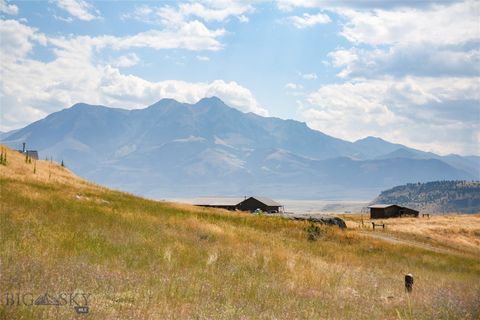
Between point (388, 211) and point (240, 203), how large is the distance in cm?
3708

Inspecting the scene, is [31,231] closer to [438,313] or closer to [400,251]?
[438,313]

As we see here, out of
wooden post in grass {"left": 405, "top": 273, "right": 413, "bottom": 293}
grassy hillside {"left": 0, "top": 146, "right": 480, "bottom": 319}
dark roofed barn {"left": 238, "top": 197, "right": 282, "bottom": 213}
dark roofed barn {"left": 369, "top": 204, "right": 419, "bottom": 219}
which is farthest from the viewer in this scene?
dark roofed barn {"left": 369, "top": 204, "right": 419, "bottom": 219}

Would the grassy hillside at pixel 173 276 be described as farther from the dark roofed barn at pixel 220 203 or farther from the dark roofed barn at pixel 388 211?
the dark roofed barn at pixel 388 211

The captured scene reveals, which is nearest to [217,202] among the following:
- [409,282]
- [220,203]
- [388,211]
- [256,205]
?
[220,203]

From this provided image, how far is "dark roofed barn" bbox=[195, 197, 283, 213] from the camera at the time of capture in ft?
332

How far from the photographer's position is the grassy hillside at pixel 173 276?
371 inches

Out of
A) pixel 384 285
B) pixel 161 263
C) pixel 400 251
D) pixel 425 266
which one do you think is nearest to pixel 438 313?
pixel 384 285

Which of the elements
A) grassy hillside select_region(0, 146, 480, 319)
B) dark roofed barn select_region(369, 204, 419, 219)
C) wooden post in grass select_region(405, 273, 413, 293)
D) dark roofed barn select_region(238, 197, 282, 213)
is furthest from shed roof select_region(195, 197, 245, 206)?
Result: wooden post in grass select_region(405, 273, 413, 293)

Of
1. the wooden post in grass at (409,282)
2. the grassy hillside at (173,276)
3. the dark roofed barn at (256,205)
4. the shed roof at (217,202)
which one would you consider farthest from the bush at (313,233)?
the dark roofed barn at (256,205)

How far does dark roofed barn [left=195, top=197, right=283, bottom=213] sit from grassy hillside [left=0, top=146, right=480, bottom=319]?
251 ft

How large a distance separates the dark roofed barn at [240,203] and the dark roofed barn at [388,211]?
927 inches

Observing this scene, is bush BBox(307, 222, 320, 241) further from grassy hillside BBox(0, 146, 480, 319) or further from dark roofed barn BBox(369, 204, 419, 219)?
dark roofed barn BBox(369, 204, 419, 219)

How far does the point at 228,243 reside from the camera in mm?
21906

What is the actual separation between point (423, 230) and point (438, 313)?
2719 inches
